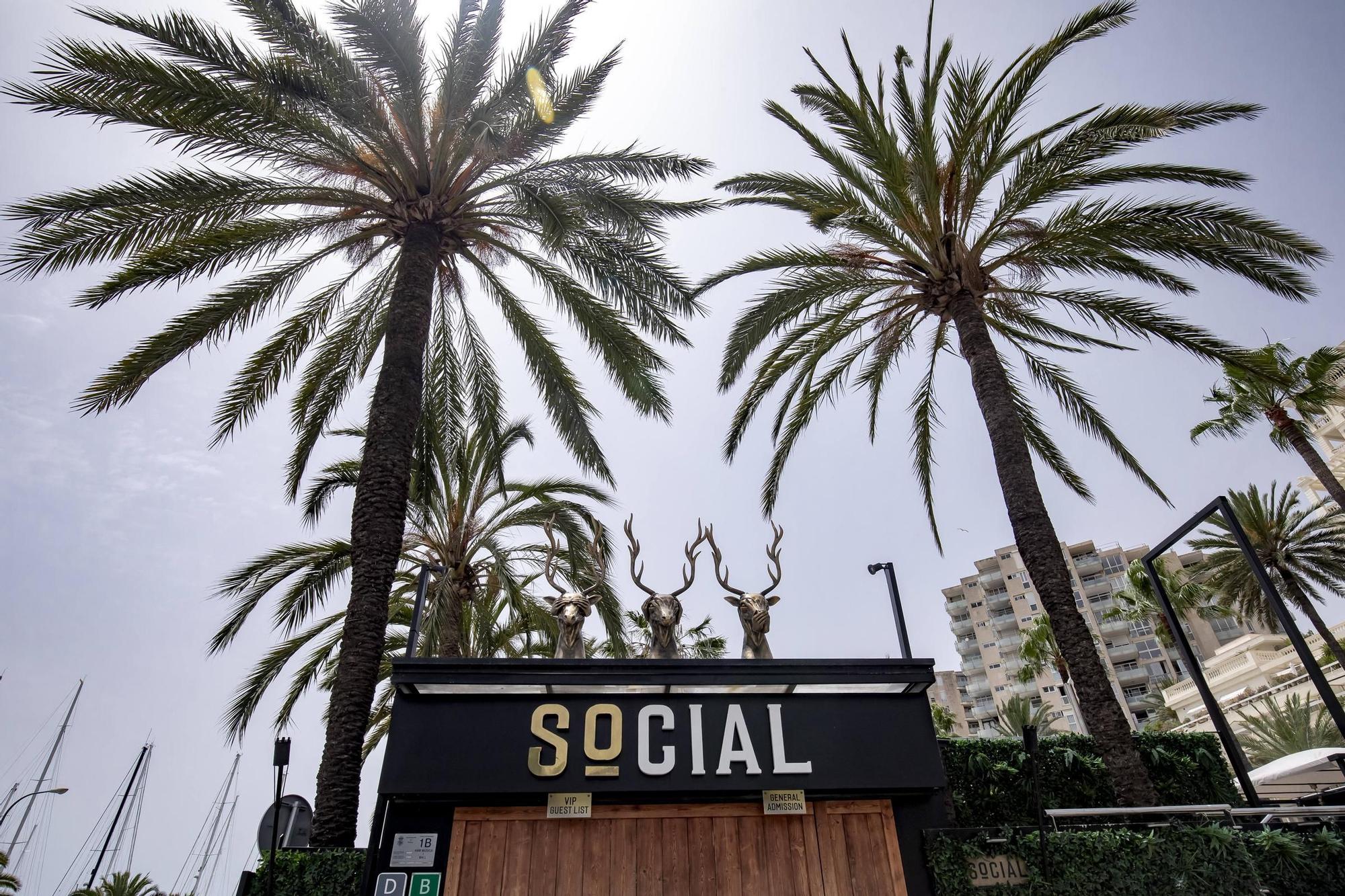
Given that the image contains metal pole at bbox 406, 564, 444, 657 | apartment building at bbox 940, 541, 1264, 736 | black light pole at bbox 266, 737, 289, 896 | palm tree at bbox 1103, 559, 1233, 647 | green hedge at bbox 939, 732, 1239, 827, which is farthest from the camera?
apartment building at bbox 940, 541, 1264, 736

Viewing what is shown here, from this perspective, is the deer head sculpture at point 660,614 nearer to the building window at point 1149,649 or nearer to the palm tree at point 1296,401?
the palm tree at point 1296,401

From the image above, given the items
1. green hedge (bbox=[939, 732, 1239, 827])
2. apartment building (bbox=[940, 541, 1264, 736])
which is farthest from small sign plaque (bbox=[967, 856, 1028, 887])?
apartment building (bbox=[940, 541, 1264, 736])

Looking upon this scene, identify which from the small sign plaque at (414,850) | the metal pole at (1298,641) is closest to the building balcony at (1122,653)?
the metal pole at (1298,641)

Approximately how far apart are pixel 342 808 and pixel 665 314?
8.24 m

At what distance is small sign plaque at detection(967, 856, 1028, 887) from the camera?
22.2ft

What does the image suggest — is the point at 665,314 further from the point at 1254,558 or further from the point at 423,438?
the point at 1254,558

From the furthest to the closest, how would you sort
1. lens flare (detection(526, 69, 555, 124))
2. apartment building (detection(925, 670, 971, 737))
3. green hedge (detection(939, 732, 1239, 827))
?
apartment building (detection(925, 670, 971, 737)) < green hedge (detection(939, 732, 1239, 827)) < lens flare (detection(526, 69, 555, 124))

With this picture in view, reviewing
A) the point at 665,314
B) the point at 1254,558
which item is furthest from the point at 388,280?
the point at 1254,558

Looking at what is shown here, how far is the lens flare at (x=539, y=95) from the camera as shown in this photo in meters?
11.1

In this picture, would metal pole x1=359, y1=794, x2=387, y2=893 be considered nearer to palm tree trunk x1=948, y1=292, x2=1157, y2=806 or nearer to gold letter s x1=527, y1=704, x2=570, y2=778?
gold letter s x1=527, y1=704, x2=570, y2=778

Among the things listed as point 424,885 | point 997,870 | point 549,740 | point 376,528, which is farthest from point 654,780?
point 376,528

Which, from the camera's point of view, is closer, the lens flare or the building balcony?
the lens flare

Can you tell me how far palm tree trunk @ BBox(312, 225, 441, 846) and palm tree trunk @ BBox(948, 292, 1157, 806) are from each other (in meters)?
8.27

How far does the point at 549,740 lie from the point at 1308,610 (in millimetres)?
28505
